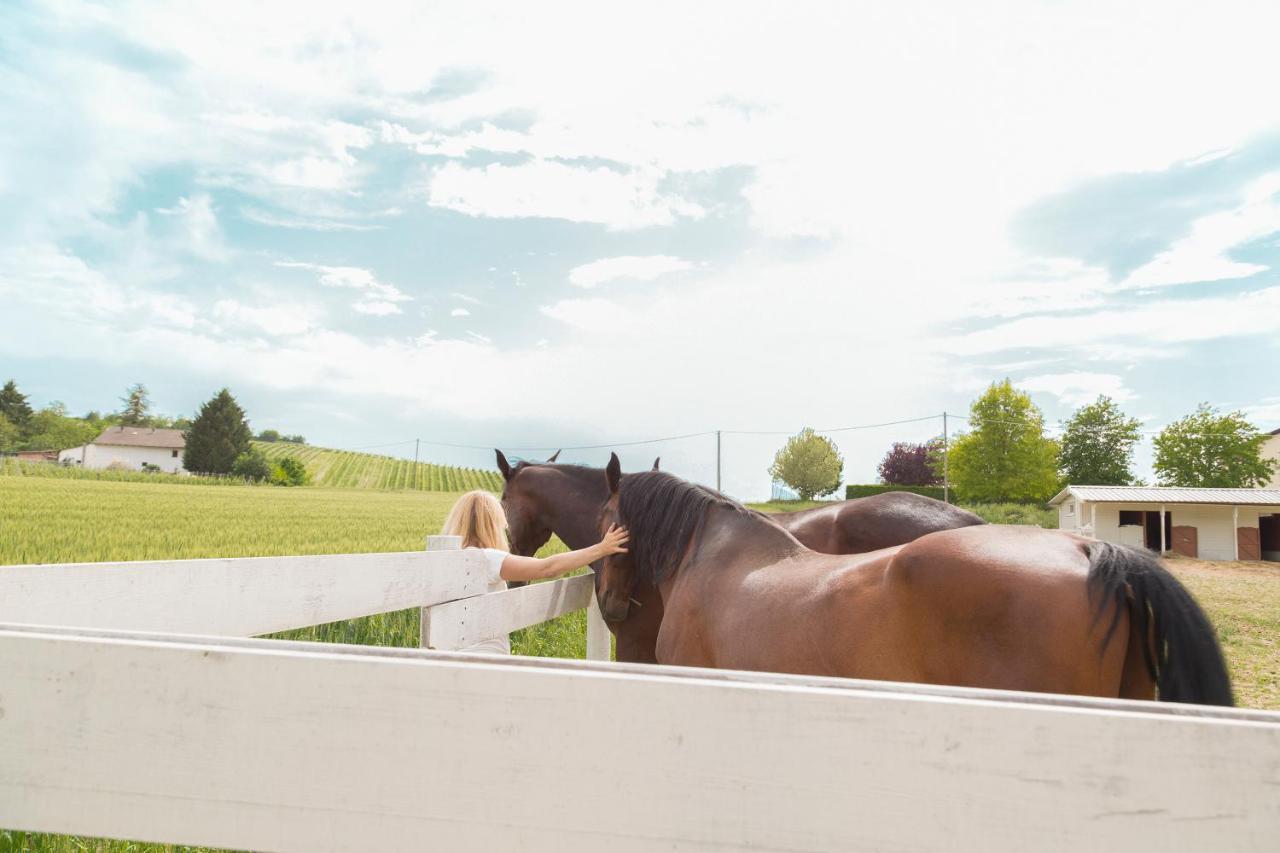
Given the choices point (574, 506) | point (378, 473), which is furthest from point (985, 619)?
point (378, 473)

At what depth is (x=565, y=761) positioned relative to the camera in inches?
35.7

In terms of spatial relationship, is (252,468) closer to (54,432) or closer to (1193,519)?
(54,432)

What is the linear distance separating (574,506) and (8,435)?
10320cm

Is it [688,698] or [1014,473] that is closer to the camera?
[688,698]

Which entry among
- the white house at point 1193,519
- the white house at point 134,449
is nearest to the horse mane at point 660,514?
the white house at point 1193,519

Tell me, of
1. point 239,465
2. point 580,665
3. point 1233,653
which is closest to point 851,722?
point 580,665

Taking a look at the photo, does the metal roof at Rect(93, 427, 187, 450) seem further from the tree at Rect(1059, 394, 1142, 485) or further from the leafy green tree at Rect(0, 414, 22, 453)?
the tree at Rect(1059, 394, 1142, 485)

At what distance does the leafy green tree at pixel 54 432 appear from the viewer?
90.8 meters

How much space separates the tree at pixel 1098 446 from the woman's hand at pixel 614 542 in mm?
61885

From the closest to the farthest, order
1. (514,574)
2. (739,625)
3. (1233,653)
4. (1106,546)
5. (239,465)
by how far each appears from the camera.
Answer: (1106,546) < (739,625) < (514,574) < (1233,653) < (239,465)

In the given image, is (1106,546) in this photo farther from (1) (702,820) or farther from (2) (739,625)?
(1) (702,820)

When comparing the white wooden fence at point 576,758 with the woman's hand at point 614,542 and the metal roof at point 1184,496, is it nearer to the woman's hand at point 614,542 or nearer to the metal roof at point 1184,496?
the woman's hand at point 614,542

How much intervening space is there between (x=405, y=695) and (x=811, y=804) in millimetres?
510

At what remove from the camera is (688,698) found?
89 cm
